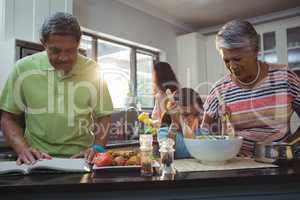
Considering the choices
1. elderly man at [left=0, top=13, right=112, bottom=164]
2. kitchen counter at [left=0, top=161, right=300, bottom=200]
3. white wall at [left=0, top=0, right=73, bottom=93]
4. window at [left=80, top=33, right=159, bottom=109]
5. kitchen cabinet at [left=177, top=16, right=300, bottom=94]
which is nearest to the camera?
kitchen counter at [left=0, top=161, right=300, bottom=200]

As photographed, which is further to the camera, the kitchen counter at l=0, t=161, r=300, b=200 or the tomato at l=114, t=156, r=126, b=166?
the tomato at l=114, t=156, r=126, b=166

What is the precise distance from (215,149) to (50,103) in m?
0.66

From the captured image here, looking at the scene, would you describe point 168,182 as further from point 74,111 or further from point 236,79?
point 236,79

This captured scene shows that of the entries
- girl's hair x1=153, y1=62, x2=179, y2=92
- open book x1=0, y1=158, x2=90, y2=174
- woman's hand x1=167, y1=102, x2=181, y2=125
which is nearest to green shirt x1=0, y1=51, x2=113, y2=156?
open book x1=0, y1=158, x2=90, y2=174

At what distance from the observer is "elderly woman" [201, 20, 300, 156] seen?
1099 mm

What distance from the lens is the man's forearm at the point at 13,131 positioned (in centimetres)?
101

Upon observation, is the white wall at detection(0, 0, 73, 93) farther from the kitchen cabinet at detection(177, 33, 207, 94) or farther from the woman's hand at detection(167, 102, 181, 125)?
the kitchen cabinet at detection(177, 33, 207, 94)

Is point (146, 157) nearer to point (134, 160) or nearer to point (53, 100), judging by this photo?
point (134, 160)

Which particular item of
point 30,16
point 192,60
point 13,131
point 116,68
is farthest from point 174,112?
point 192,60

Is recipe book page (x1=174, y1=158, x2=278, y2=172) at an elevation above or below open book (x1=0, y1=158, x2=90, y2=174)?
below

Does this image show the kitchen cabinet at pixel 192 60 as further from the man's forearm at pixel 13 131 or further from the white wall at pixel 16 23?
the man's forearm at pixel 13 131

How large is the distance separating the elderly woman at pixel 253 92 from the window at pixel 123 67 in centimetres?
184

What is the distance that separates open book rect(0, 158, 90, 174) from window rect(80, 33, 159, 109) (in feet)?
6.60

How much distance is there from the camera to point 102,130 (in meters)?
1.19
